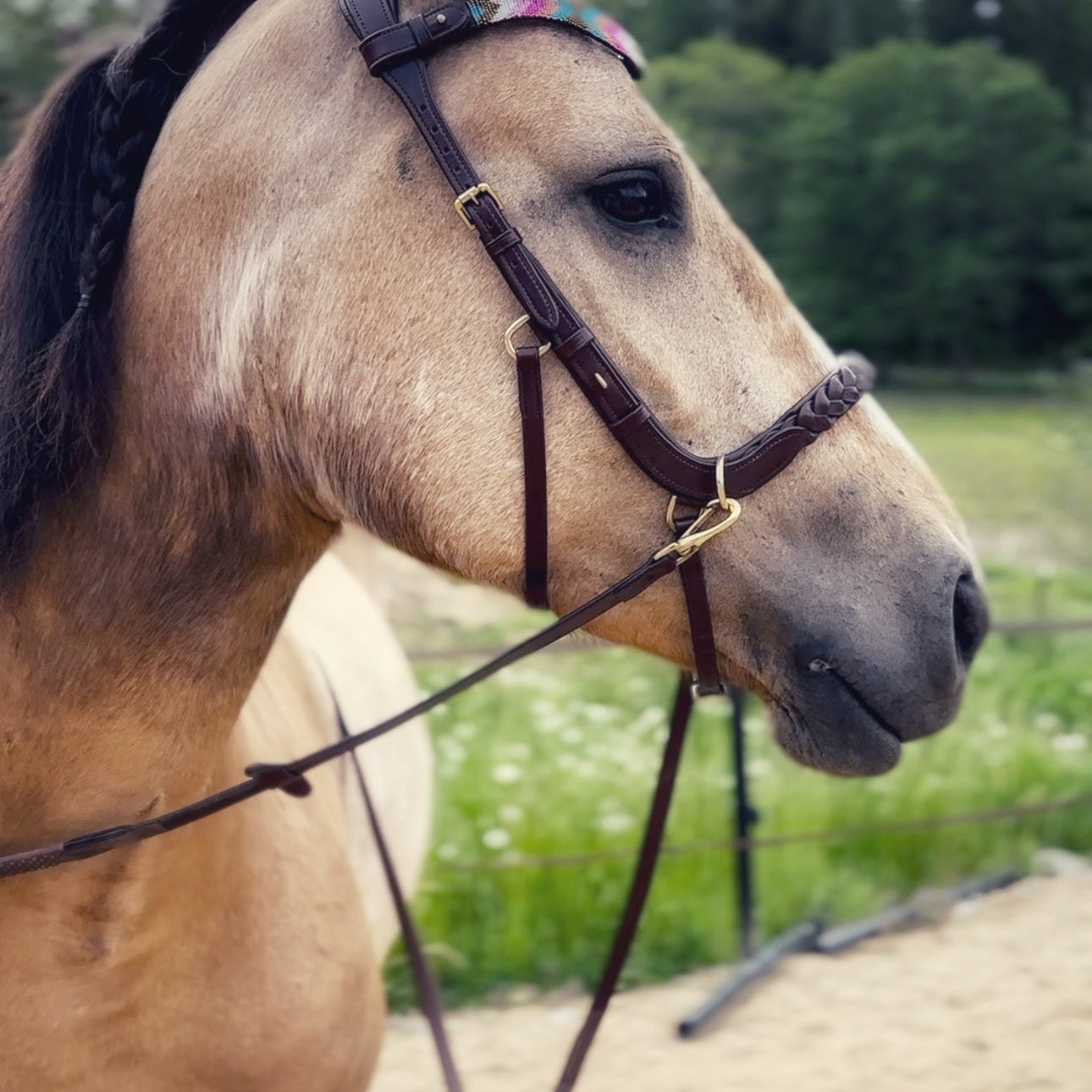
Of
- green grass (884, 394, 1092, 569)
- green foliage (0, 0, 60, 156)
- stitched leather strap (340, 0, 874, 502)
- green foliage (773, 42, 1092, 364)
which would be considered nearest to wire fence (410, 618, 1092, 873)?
stitched leather strap (340, 0, 874, 502)

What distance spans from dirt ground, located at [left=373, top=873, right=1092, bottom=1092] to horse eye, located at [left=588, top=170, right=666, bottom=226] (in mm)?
2858

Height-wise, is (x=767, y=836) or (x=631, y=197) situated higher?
(x=631, y=197)

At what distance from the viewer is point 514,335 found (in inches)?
54.4

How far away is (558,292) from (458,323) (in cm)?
13

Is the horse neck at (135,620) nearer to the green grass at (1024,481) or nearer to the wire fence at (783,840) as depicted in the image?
the wire fence at (783,840)

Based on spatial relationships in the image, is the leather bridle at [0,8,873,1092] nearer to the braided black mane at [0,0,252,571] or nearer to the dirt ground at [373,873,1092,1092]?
the braided black mane at [0,0,252,571]

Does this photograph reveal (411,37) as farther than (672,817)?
No

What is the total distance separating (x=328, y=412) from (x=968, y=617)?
83cm

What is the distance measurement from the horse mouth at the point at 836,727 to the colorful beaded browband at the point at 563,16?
822 mm

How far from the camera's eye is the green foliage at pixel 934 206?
35.2m

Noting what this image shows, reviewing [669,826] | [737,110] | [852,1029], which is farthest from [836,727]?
[737,110]

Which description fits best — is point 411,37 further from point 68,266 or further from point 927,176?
point 927,176

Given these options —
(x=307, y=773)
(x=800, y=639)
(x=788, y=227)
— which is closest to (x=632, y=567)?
(x=800, y=639)

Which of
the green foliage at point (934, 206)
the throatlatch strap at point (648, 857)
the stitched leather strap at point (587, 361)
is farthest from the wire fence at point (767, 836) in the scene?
the green foliage at point (934, 206)
